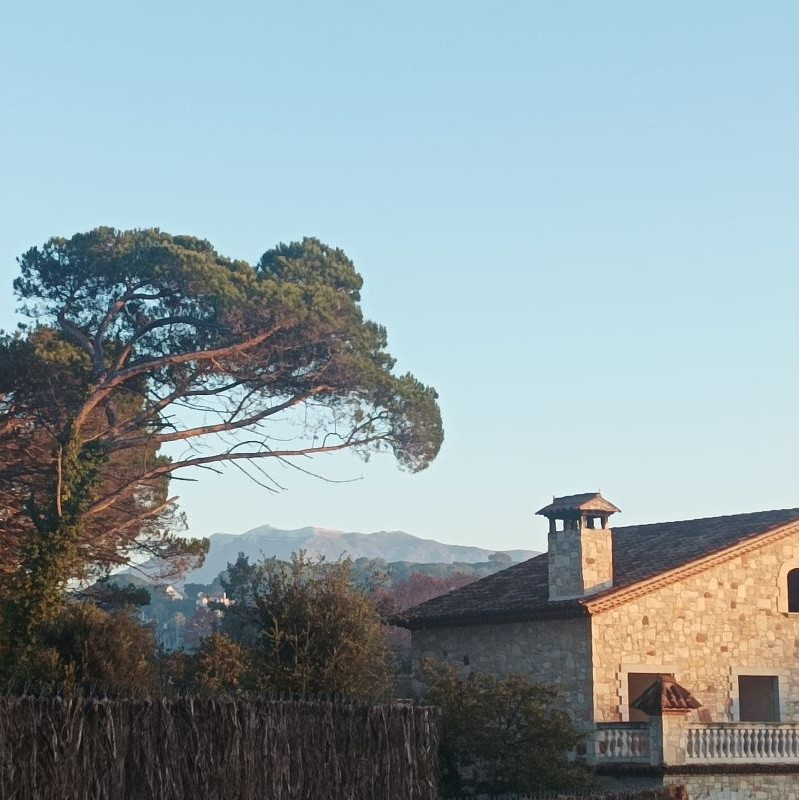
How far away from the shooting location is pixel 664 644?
90.8 ft

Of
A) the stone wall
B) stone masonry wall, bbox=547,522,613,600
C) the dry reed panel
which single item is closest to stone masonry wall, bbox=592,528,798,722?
stone masonry wall, bbox=547,522,613,600

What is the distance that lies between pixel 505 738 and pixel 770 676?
22.7 ft

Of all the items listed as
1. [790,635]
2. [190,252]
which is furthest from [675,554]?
[190,252]

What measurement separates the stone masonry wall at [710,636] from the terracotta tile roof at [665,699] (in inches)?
53.5

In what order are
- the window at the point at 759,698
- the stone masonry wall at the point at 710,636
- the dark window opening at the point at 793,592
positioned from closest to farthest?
the stone masonry wall at the point at 710,636
the window at the point at 759,698
the dark window opening at the point at 793,592

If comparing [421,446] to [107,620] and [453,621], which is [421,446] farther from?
[107,620]

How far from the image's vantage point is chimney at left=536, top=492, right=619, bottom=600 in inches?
1099

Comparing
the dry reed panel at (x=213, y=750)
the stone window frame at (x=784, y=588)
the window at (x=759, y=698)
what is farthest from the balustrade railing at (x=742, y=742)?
the dry reed panel at (x=213, y=750)

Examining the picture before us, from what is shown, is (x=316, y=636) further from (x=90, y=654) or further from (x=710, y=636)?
(x=710, y=636)

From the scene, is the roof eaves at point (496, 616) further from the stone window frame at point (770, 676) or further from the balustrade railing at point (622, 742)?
the stone window frame at point (770, 676)

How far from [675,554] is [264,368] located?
1036cm

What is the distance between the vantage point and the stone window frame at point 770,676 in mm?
28156

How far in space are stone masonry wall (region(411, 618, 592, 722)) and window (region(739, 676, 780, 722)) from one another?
14.4ft

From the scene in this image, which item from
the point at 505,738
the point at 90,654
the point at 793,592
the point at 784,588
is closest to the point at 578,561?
the point at 505,738
